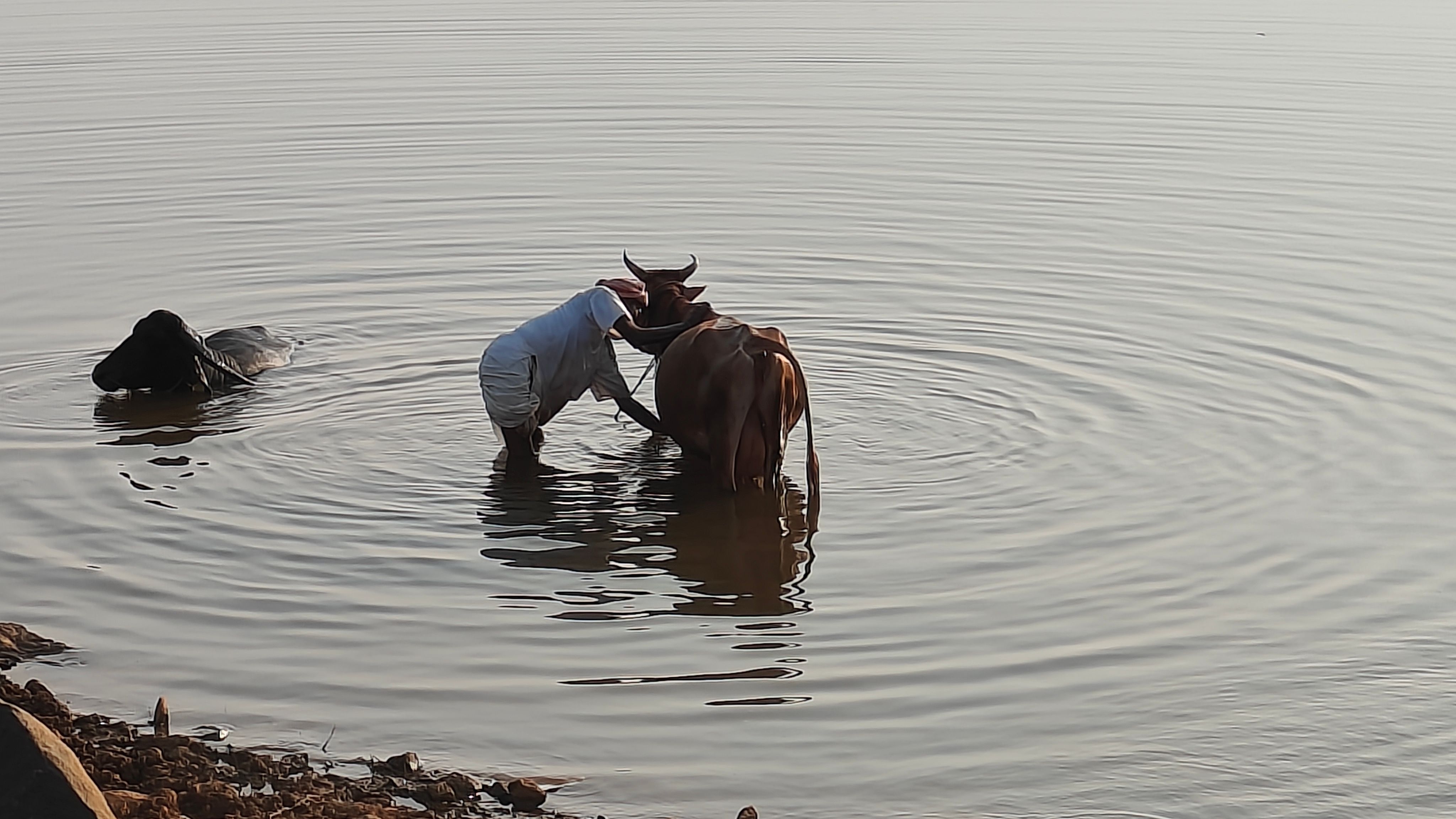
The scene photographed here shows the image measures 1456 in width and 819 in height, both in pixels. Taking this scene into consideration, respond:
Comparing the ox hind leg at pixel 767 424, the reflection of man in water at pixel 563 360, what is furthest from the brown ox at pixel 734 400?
the reflection of man in water at pixel 563 360

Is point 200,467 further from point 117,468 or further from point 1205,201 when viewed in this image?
point 1205,201

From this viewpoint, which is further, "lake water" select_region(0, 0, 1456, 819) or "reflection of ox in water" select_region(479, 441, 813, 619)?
"reflection of ox in water" select_region(479, 441, 813, 619)

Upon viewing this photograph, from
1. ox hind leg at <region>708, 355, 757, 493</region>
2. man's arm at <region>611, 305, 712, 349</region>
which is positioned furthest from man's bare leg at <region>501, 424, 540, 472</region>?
ox hind leg at <region>708, 355, 757, 493</region>

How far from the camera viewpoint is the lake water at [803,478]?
709 centimetres

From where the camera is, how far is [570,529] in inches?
377

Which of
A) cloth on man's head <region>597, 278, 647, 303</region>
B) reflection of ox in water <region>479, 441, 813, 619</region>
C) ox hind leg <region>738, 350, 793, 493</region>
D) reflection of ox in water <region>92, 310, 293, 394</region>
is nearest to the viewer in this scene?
reflection of ox in water <region>479, 441, 813, 619</region>

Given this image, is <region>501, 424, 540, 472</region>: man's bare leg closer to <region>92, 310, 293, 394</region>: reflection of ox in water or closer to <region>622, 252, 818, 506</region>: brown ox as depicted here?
<region>622, 252, 818, 506</region>: brown ox

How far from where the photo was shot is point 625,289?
34.1 ft

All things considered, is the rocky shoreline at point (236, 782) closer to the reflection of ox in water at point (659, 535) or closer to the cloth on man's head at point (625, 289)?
the reflection of ox in water at point (659, 535)

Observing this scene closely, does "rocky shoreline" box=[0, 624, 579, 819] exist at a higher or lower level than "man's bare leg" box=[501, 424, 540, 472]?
lower

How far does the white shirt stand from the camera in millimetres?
10195

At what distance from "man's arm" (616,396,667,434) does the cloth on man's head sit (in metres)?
0.59

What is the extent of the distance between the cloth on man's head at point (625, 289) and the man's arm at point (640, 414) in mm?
586

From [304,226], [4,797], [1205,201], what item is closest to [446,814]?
[4,797]
